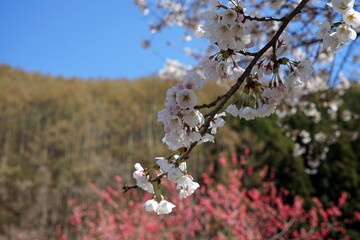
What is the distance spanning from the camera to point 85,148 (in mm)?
20656

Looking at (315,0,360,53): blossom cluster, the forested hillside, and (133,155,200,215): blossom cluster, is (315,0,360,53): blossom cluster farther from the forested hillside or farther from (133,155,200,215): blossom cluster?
the forested hillside

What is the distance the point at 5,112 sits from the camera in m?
22.3

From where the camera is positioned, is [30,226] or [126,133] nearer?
[30,226]

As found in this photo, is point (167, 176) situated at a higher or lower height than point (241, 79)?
lower

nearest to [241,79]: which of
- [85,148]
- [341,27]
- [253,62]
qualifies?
[253,62]

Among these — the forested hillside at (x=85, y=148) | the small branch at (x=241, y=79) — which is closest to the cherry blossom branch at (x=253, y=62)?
the small branch at (x=241, y=79)

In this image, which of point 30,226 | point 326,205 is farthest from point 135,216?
point 30,226

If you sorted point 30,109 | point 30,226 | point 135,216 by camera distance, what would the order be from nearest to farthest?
1. point 135,216
2. point 30,226
3. point 30,109

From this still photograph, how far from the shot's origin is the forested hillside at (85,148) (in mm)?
9742

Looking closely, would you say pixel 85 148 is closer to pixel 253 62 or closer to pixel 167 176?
pixel 167 176

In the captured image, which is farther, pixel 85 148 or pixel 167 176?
pixel 85 148

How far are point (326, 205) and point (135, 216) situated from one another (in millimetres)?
5648

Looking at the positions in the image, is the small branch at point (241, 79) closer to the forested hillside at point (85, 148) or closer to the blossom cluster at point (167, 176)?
the blossom cluster at point (167, 176)

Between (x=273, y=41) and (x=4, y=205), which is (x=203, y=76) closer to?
(x=273, y=41)
